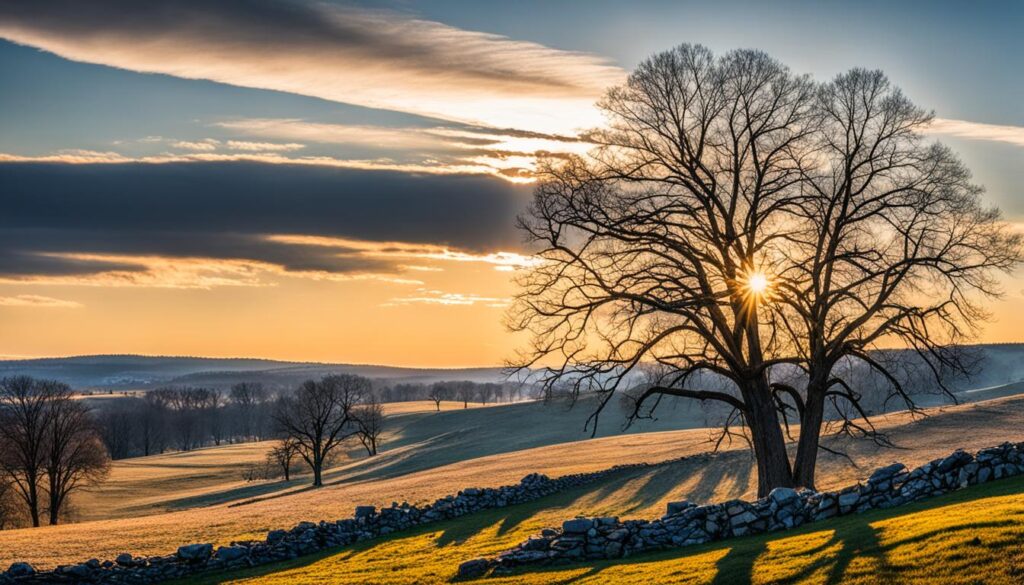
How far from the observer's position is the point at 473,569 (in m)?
21.6

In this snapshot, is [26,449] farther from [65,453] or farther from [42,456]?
[65,453]

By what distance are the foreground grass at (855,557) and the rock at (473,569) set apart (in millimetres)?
554

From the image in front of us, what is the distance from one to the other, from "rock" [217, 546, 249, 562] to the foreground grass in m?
3.96

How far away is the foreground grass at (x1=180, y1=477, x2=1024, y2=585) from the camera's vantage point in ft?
46.1

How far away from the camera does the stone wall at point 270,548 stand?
2718 cm

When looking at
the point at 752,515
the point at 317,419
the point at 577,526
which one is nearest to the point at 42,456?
the point at 317,419

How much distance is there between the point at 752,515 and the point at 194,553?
19183 millimetres

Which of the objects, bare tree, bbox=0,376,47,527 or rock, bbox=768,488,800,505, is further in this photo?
bare tree, bbox=0,376,47,527

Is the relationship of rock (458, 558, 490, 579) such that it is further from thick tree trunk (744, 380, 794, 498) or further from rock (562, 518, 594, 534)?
thick tree trunk (744, 380, 794, 498)

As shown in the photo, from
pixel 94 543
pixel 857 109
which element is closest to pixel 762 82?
pixel 857 109

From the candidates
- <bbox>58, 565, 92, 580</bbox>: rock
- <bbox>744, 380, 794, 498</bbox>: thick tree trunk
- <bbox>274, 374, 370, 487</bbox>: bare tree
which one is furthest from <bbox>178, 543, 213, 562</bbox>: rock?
<bbox>274, 374, 370, 487</bbox>: bare tree

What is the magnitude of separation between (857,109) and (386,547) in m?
22.1

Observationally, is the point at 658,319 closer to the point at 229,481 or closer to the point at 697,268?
the point at 697,268

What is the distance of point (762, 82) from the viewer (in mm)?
25562
